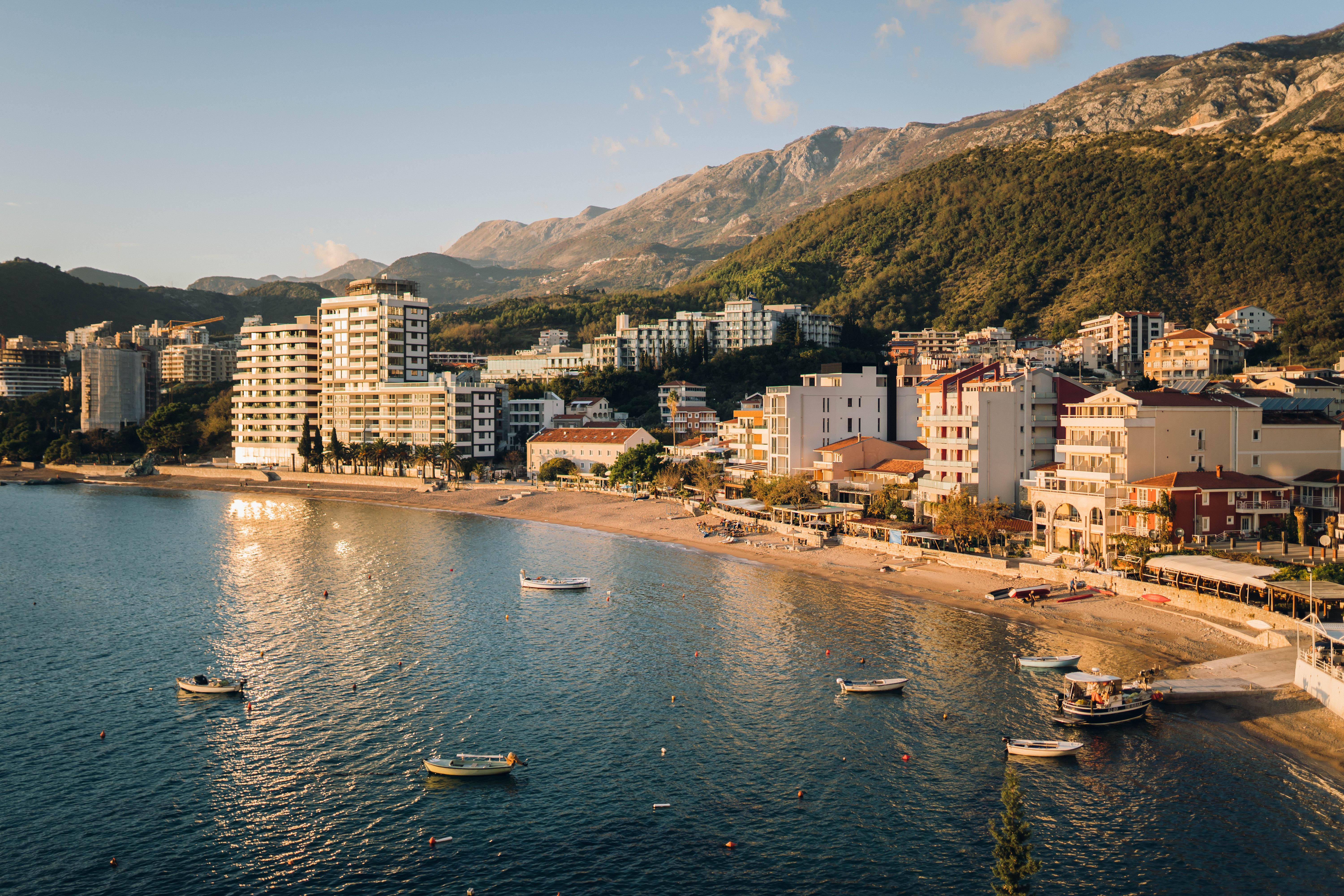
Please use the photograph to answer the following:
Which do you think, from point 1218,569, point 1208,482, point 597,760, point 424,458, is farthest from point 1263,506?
point 424,458

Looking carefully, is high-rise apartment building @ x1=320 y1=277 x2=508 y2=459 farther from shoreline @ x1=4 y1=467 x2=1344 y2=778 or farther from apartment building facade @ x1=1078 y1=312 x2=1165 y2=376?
apartment building facade @ x1=1078 y1=312 x2=1165 y2=376

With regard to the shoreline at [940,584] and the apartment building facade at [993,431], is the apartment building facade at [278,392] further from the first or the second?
the apartment building facade at [993,431]

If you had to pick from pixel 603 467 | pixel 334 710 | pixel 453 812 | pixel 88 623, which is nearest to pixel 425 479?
pixel 603 467

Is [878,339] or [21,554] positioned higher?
[878,339]

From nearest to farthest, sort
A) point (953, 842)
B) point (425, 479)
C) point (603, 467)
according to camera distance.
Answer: point (953, 842)
point (603, 467)
point (425, 479)

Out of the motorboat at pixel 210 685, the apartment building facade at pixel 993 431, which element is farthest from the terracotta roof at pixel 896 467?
the motorboat at pixel 210 685

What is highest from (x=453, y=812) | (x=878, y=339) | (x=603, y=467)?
(x=878, y=339)

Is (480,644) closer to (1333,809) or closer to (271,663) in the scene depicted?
(271,663)
